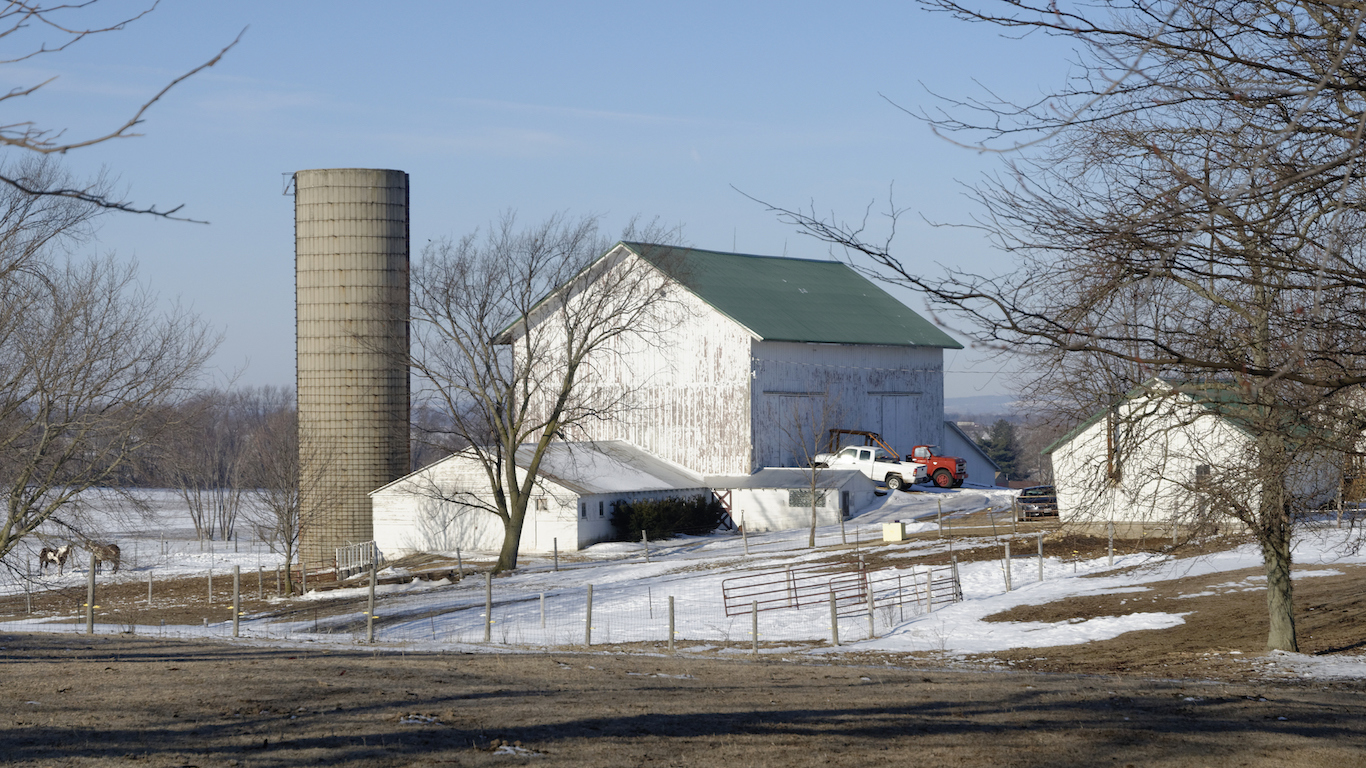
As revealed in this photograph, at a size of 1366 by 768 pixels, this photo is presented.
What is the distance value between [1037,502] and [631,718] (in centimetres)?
4131

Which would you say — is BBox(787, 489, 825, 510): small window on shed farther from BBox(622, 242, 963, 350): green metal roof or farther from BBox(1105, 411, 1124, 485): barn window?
BBox(1105, 411, 1124, 485): barn window

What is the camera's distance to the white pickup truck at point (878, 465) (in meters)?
56.6

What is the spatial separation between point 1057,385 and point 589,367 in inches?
1787

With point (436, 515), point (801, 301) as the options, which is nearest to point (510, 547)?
point (436, 515)

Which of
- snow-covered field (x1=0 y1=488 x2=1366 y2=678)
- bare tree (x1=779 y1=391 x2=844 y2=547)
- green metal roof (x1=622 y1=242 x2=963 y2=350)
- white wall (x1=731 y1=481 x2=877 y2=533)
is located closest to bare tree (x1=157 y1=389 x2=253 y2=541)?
snow-covered field (x1=0 y1=488 x2=1366 y2=678)

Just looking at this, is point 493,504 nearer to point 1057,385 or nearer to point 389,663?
point 389,663

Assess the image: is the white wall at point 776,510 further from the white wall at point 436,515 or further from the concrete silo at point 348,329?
the concrete silo at point 348,329

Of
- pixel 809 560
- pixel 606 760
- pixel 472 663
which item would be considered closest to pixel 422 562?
pixel 809 560

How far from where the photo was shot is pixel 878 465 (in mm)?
56938

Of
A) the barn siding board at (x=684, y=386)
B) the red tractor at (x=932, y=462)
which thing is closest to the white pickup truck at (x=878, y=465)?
the red tractor at (x=932, y=462)

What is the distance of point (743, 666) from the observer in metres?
16.9

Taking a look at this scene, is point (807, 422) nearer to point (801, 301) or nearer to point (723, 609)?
point (801, 301)

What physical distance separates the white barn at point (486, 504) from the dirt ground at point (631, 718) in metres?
32.7

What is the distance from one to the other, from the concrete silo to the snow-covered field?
24.3ft
